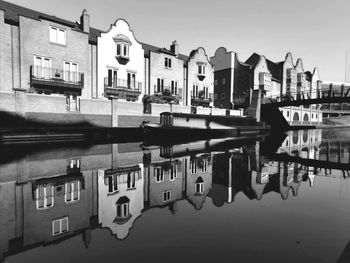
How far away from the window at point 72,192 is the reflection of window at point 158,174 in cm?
289

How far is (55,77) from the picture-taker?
2667 cm

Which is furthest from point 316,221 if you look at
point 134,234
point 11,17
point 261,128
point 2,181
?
point 261,128

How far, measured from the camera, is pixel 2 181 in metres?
8.58

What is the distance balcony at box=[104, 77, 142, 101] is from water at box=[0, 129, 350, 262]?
20268 millimetres

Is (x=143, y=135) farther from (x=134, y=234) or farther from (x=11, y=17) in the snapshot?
(x=134, y=234)

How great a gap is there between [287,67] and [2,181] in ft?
211

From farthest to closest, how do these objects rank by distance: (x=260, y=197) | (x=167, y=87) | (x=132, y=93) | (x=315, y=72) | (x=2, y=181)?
(x=315, y=72) < (x=167, y=87) < (x=132, y=93) < (x=2, y=181) < (x=260, y=197)

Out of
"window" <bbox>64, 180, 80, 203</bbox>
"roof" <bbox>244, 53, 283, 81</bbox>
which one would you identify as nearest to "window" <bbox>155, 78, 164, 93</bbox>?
"window" <bbox>64, 180, 80, 203</bbox>

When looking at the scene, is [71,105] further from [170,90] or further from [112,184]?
[170,90]

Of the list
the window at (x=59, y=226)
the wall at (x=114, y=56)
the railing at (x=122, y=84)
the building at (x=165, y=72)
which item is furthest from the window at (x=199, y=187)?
the building at (x=165, y=72)

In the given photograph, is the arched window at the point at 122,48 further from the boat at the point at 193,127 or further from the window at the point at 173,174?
the window at the point at 173,174

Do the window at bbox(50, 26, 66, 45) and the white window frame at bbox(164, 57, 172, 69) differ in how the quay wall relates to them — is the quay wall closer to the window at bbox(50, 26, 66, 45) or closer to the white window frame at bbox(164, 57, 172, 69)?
the window at bbox(50, 26, 66, 45)

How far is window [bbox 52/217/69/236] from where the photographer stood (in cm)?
505

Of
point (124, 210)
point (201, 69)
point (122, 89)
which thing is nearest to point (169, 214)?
point (124, 210)
